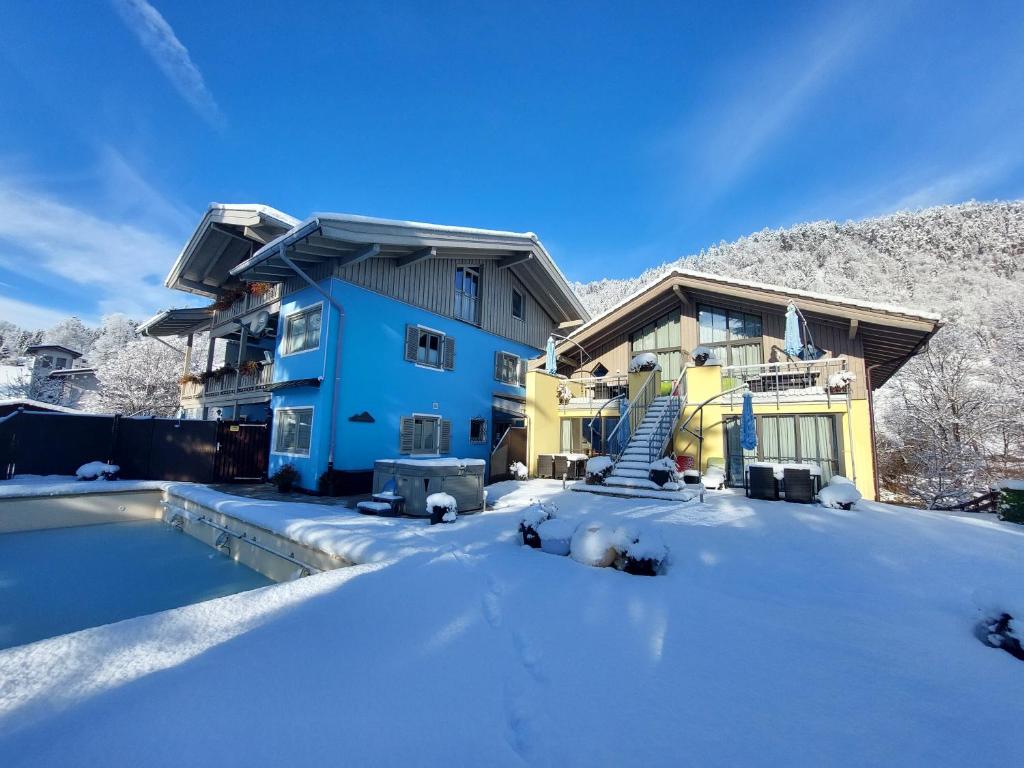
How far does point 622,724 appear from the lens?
2350 mm

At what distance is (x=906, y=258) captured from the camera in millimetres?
43969

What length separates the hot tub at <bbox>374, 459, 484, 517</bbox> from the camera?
27.3ft

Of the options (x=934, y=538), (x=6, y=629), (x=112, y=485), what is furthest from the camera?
(x=112, y=485)

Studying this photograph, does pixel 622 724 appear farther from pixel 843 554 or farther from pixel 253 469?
pixel 253 469

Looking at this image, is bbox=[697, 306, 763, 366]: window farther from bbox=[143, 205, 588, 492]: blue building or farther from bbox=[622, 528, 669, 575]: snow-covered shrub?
bbox=[622, 528, 669, 575]: snow-covered shrub

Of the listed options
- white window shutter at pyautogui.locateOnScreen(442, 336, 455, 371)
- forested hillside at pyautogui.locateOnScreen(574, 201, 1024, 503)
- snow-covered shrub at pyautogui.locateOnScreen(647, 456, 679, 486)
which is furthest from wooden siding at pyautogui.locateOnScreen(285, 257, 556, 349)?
snow-covered shrub at pyautogui.locateOnScreen(647, 456, 679, 486)

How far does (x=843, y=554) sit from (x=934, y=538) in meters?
2.14

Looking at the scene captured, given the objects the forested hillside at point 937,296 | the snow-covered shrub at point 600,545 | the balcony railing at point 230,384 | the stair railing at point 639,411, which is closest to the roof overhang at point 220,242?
the balcony railing at point 230,384

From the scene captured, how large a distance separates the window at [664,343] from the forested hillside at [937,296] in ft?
25.0

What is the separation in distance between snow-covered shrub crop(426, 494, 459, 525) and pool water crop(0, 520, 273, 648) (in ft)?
9.38

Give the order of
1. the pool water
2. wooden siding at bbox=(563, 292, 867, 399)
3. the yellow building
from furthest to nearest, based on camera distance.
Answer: wooden siding at bbox=(563, 292, 867, 399) < the yellow building < the pool water

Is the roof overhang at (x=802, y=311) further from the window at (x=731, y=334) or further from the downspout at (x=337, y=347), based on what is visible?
the downspout at (x=337, y=347)

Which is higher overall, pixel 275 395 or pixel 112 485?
pixel 275 395

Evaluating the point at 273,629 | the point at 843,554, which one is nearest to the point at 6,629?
the point at 273,629
